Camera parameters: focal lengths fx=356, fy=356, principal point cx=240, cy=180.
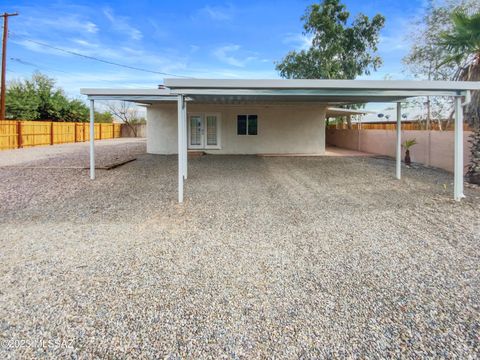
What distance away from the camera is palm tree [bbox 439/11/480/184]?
8508 millimetres

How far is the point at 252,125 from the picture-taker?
1705 centimetres

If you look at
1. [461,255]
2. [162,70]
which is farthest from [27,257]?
[162,70]

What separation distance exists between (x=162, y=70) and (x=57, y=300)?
36.7 meters

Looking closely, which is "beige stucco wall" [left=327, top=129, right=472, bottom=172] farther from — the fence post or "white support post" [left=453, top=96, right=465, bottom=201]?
the fence post

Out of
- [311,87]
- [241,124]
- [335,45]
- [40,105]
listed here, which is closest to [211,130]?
[241,124]

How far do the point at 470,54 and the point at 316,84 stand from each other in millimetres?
4848

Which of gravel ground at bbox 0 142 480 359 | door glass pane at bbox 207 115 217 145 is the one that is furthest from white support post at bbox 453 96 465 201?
door glass pane at bbox 207 115 217 145

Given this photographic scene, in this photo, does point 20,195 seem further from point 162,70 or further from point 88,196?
point 162,70

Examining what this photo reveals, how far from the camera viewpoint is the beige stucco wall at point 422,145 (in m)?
12.5

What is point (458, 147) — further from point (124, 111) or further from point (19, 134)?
point (124, 111)

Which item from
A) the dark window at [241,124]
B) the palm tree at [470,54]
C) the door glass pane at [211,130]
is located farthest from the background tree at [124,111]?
the palm tree at [470,54]

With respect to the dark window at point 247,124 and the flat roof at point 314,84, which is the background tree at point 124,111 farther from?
the flat roof at point 314,84

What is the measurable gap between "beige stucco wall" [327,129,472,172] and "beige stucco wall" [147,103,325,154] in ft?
10.3

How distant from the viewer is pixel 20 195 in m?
8.29
